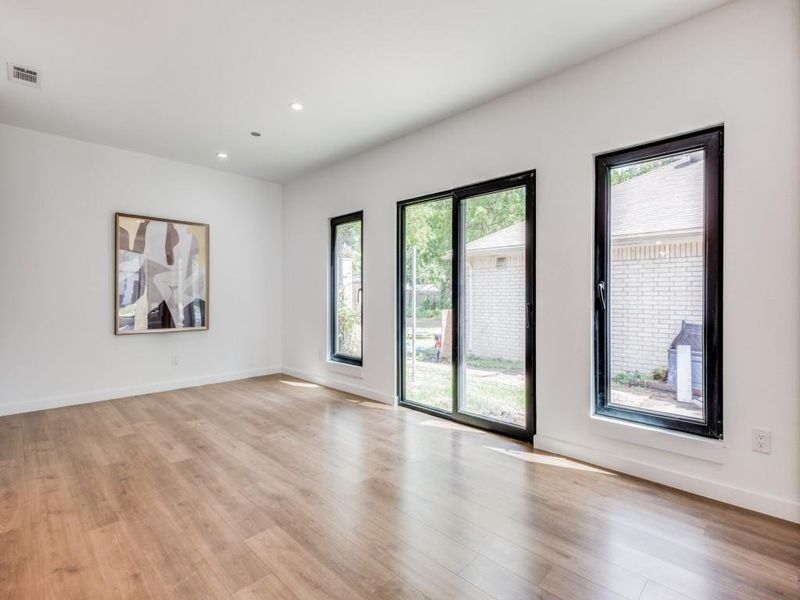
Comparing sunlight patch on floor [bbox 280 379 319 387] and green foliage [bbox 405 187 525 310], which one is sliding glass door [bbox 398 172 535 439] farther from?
sunlight patch on floor [bbox 280 379 319 387]

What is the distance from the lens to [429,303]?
4.02 m

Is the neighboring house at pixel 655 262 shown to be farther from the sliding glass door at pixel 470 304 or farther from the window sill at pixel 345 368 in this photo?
the window sill at pixel 345 368

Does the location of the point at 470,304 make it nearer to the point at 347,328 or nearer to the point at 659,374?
the point at 659,374

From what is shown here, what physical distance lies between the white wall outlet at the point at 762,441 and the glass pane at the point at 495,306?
4.67ft

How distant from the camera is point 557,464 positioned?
279 centimetres

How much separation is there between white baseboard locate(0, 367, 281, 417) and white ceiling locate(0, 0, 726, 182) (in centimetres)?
276

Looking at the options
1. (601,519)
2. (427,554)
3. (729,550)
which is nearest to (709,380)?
(729,550)

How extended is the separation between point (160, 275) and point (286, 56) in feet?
10.7

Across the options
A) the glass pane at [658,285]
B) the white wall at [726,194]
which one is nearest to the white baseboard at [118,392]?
the white wall at [726,194]

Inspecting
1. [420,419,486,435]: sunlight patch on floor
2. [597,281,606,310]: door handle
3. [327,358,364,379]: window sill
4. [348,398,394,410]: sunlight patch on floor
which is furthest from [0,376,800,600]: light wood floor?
[327,358,364,379]: window sill

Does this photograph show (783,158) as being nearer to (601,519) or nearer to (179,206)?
(601,519)

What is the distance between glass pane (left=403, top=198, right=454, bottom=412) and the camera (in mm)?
3869

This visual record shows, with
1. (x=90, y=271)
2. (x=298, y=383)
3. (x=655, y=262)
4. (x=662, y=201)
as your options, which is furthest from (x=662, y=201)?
(x=90, y=271)

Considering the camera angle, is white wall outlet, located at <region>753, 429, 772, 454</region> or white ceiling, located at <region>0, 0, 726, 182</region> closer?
white wall outlet, located at <region>753, 429, 772, 454</region>
